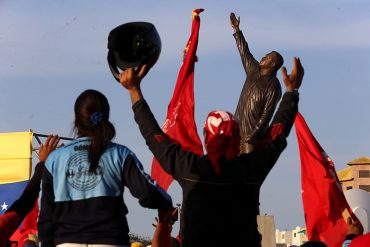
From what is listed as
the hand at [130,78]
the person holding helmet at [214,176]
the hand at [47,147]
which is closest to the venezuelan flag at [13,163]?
the hand at [47,147]

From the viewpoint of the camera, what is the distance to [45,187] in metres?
5.29

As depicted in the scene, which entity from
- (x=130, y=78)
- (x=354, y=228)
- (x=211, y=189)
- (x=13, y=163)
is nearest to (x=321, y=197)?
(x=354, y=228)

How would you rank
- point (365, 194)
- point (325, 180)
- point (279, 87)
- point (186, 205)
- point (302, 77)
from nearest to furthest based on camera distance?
point (186, 205) → point (302, 77) → point (279, 87) → point (325, 180) → point (365, 194)

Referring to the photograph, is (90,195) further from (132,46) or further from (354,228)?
(354,228)

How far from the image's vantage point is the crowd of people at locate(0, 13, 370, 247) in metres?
5.08

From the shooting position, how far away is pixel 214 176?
538 cm

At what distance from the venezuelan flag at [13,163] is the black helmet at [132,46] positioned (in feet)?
37.7

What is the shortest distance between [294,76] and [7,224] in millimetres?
2137

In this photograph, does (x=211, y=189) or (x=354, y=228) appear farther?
(x=354, y=228)

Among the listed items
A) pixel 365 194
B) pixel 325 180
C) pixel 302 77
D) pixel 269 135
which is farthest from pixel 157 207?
pixel 365 194

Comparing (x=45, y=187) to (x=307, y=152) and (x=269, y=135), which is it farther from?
(x=307, y=152)

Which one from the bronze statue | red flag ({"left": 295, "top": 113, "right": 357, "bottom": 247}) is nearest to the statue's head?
the bronze statue

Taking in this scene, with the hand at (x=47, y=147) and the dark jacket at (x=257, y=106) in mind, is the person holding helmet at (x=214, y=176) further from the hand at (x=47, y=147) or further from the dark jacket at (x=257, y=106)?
the dark jacket at (x=257, y=106)

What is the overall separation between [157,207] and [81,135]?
643mm
